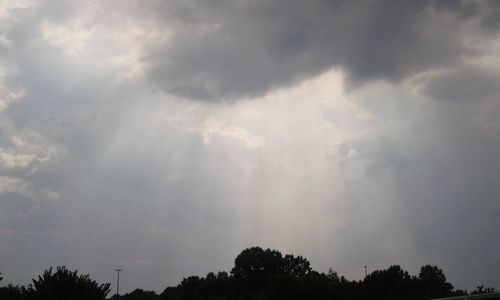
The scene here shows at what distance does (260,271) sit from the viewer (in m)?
121

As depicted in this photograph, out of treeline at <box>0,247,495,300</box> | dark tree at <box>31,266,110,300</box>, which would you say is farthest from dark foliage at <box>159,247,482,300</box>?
dark tree at <box>31,266,110,300</box>

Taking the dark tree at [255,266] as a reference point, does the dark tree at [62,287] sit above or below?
below

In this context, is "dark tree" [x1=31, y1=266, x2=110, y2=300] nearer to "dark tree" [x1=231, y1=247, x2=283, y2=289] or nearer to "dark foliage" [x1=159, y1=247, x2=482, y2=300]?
"dark foliage" [x1=159, y1=247, x2=482, y2=300]

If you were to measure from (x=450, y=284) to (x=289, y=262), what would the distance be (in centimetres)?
3808

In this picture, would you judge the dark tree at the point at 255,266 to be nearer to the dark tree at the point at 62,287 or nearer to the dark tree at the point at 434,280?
the dark tree at the point at 434,280

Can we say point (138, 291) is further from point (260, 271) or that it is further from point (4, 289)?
point (4, 289)

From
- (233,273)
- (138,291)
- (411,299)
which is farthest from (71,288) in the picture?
(138,291)

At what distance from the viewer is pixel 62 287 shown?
134 ft

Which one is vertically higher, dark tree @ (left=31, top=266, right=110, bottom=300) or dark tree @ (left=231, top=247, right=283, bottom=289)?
dark tree @ (left=231, top=247, right=283, bottom=289)

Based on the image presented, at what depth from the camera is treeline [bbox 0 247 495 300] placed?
136ft

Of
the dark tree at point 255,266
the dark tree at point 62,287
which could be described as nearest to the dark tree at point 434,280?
the dark tree at point 255,266

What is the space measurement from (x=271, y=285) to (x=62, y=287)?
19.0 metres

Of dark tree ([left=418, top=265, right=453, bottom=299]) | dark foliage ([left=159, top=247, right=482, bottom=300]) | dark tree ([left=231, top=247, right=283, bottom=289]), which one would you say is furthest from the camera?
dark tree ([left=231, top=247, right=283, bottom=289])

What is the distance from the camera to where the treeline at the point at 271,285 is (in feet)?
136
